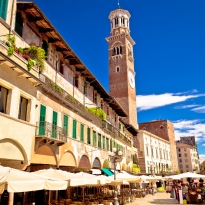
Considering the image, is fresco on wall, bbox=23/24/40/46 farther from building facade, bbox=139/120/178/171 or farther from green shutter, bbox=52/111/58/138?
building facade, bbox=139/120/178/171

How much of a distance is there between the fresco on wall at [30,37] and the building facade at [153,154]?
39.1 m

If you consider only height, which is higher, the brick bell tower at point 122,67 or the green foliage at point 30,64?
the brick bell tower at point 122,67

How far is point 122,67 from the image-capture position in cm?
5622

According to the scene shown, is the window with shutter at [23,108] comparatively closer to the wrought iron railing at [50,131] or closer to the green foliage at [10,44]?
the wrought iron railing at [50,131]

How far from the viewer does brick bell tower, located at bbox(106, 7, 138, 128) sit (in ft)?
176

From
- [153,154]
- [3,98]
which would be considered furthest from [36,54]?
[153,154]

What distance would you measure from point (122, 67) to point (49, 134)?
4452cm

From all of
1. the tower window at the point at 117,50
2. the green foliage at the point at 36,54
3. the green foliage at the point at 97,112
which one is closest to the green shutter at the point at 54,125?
the green foliage at the point at 36,54

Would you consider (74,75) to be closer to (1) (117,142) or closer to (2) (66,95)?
(2) (66,95)

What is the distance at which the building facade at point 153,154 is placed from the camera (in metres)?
49.7

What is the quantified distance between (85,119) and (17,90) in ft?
29.8

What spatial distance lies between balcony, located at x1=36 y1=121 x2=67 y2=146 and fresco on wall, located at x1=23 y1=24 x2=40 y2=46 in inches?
195

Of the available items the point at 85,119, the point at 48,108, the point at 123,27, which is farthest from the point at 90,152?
the point at 123,27

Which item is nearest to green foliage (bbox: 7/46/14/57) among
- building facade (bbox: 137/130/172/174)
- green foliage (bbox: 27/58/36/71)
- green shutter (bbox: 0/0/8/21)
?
green foliage (bbox: 27/58/36/71)
